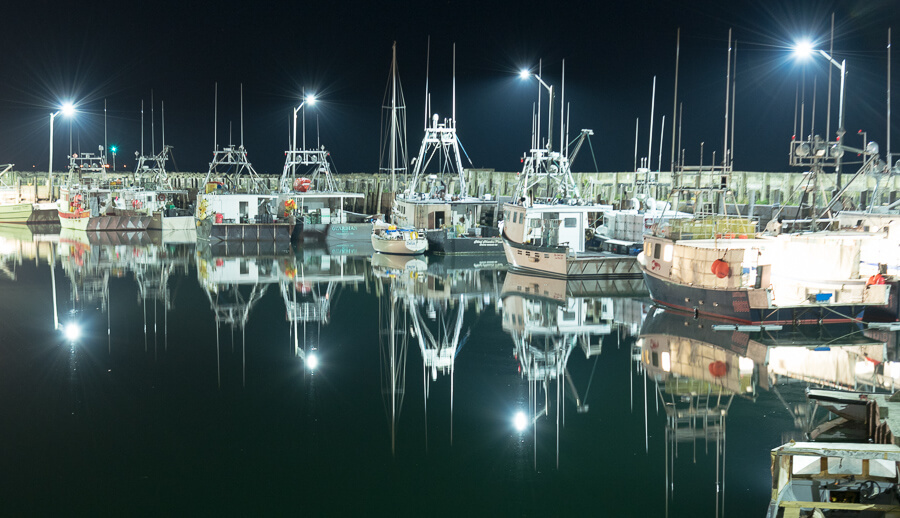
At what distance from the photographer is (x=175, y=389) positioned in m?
14.8

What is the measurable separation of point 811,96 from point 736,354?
23.4 metres

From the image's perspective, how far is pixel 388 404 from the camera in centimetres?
1402

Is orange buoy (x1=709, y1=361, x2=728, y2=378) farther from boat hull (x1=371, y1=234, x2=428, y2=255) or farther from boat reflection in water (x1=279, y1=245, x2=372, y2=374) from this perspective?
boat hull (x1=371, y1=234, x2=428, y2=255)

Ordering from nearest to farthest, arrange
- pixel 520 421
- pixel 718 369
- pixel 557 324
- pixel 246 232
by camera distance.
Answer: pixel 520 421 < pixel 718 369 < pixel 557 324 < pixel 246 232

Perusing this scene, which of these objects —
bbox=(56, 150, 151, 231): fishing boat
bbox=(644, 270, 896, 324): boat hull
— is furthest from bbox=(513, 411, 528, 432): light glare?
bbox=(56, 150, 151, 231): fishing boat

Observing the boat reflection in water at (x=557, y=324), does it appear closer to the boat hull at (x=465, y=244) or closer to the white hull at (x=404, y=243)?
the boat hull at (x=465, y=244)

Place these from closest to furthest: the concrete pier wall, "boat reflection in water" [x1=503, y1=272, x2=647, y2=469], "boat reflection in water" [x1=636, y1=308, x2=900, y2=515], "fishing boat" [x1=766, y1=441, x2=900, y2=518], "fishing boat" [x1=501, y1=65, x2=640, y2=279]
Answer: "fishing boat" [x1=766, y1=441, x2=900, y2=518]
"boat reflection in water" [x1=636, y1=308, x2=900, y2=515]
"boat reflection in water" [x1=503, y1=272, x2=647, y2=469]
"fishing boat" [x1=501, y1=65, x2=640, y2=279]
the concrete pier wall

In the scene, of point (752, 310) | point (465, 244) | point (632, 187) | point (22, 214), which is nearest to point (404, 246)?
point (465, 244)

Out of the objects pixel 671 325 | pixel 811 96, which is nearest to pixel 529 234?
pixel 671 325

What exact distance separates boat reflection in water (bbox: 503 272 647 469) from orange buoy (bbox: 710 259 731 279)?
2.14 m

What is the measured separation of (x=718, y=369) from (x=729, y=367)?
10.0 inches

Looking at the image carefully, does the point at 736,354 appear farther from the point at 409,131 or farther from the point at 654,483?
the point at 409,131

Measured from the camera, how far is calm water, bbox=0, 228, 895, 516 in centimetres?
1023

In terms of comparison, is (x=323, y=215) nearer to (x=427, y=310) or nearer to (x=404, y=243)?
(x=404, y=243)
